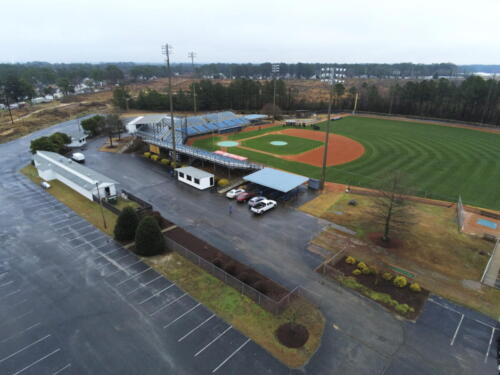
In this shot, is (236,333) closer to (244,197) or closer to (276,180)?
(244,197)

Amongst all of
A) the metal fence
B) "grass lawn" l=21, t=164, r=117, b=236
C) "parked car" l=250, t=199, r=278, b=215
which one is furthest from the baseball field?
"grass lawn" l=21, t=164, r=117, b=236

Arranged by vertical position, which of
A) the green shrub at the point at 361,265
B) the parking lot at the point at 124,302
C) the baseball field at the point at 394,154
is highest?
the baseball field at the point at 394,154

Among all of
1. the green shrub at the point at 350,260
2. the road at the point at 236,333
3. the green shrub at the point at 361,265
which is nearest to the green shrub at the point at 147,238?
the road at the point at 236,333

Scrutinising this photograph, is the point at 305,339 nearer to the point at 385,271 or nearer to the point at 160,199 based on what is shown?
the point at 385,271

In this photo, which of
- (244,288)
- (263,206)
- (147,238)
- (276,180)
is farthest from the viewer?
(276,180)

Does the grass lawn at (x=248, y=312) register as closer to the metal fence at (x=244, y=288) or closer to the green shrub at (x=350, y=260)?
the metal fence at (x=244, y=288)

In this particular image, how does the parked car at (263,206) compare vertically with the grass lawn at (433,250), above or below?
above

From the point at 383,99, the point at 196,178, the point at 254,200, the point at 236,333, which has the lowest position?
Answer: the point at 236,333

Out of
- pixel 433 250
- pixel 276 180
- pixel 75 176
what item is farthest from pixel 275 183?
pixel 75 176
